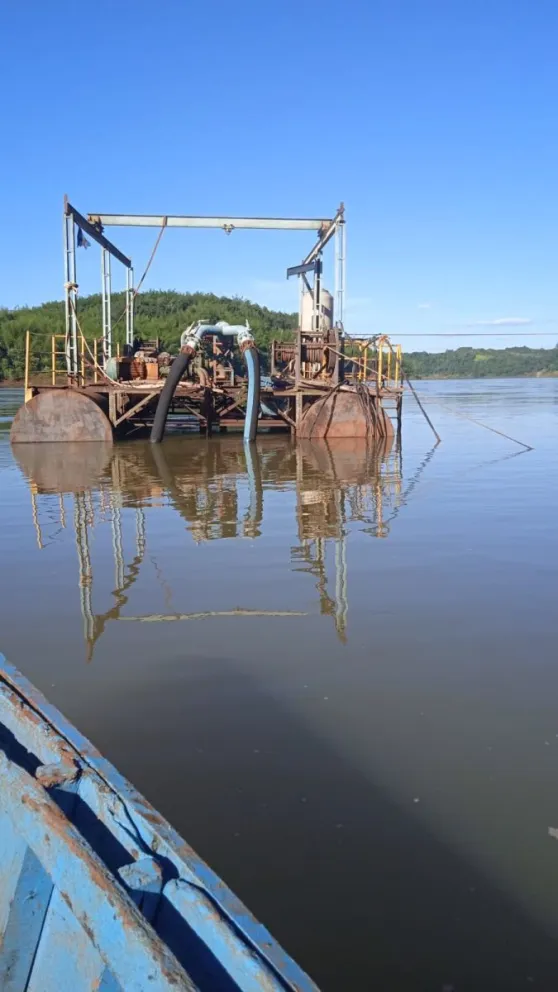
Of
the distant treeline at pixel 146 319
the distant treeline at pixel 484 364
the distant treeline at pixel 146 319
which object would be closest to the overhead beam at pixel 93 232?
the distant treeline at pixel 146 319

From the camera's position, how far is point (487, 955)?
239 centimetres

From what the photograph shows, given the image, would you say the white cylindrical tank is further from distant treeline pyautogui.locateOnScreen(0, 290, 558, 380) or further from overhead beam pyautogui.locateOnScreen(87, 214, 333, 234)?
distant treeline pyautogui.locateOnScreen(0, 290, 558, 380)

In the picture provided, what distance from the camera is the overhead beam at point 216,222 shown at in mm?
18547

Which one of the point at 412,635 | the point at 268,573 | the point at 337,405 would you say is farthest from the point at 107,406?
the point at 412,635

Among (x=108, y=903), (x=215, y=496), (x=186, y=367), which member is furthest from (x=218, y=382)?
(x=108, y=903)

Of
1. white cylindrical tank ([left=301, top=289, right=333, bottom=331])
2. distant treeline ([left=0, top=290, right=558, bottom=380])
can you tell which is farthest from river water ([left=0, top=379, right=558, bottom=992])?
distant treeline ([left=0, top=290, right=558, bottom=380])

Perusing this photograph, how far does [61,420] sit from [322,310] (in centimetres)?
711

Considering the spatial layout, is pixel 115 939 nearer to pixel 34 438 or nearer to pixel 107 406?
pixel 34 438

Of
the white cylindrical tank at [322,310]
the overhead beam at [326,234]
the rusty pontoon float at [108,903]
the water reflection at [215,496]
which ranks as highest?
the overhead beam at [326,234]

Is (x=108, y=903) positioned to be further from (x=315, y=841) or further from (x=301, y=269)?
(x=301, y=269)

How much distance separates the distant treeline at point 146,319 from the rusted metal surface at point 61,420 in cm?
3149

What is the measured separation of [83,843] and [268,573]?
4705mm

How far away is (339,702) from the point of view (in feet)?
13.1

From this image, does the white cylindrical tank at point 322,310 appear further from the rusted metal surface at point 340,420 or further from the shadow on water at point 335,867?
the shadow on water at point 335,867
